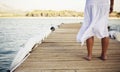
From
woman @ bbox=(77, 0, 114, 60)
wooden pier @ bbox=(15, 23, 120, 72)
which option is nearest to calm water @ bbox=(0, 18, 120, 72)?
wooden pier @ bbox=(15, 23, 120, 72)

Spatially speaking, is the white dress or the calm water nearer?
the white dress

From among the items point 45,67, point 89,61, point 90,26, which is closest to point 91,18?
point 90,26

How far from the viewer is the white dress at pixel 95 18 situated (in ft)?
12.0

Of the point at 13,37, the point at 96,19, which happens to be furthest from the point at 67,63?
the point at 13,37

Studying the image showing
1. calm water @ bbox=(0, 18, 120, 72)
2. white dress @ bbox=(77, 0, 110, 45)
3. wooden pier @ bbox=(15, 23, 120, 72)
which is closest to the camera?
wooden pier @ bbox=(15, 23, 120, 72)

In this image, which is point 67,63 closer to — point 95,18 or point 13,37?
point 95,18

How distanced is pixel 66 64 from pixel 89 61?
33 centimetres

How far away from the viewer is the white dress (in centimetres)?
366

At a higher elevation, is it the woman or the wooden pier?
the woman

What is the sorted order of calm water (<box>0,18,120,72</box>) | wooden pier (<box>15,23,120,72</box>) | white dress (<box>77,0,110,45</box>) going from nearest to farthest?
wooden pier (<box>15,23,120,72</box>) → white dress (<box>77,0,110,45</box>) → calm water (<box>0,18,120,72</box>)

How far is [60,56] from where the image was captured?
4.17 meters

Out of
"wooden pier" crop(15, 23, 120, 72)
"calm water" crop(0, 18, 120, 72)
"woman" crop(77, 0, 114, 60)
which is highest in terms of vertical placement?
"woman" crop(77, 0, 114, 60)

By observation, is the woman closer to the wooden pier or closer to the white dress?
the white dress

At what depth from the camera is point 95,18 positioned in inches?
145
